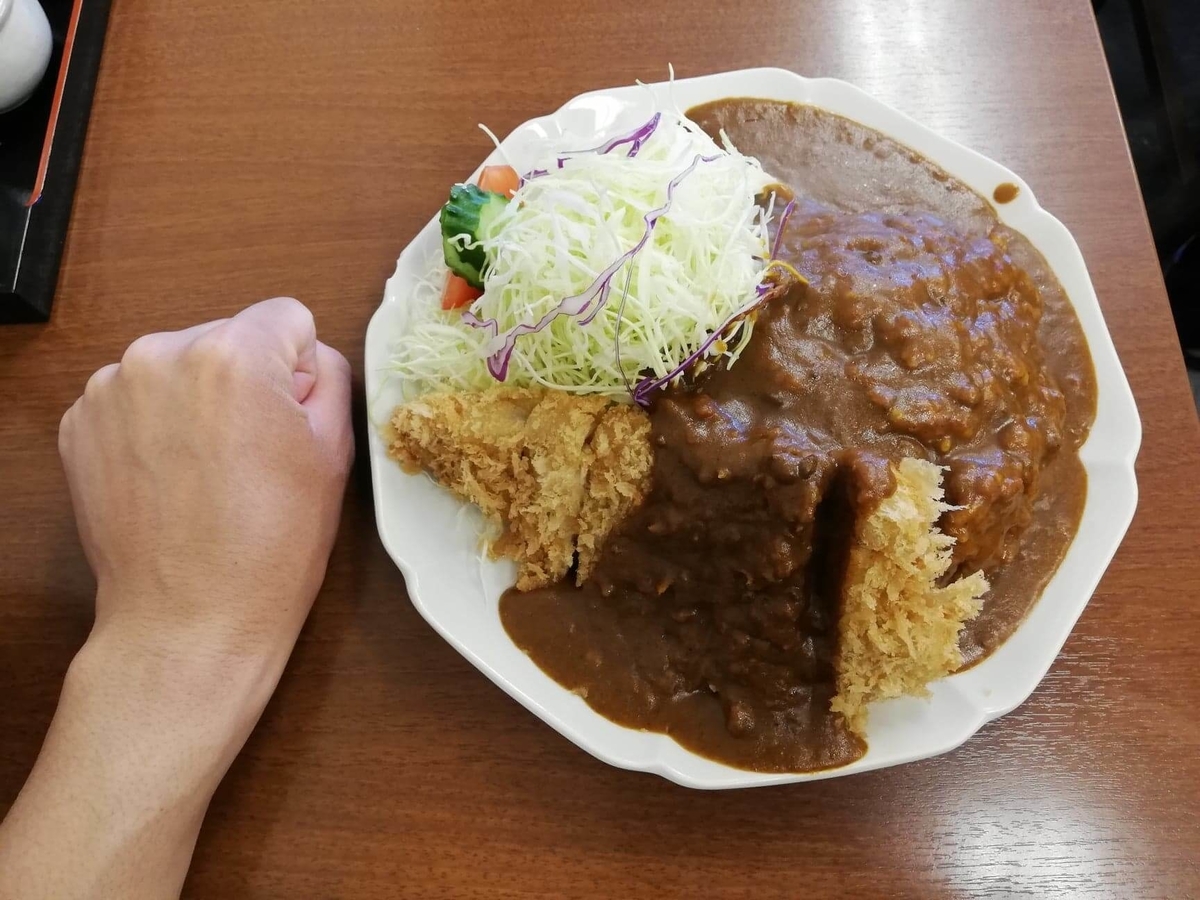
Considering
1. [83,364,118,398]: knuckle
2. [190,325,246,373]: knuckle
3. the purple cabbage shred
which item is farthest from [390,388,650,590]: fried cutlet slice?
[83,364,118,398]: knuckle

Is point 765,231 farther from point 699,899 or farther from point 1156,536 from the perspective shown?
point 699,899

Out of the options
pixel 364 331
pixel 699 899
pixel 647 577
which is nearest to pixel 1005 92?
pixel 647 577

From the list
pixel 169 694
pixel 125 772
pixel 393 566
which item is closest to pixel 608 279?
pixel 393 566

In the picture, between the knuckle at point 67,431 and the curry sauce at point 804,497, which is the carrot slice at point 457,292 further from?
the knuckle at point 67,431

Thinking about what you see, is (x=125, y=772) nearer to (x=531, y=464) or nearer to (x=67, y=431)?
(x=67, y=431)

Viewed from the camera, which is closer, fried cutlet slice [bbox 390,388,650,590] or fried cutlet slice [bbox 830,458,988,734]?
fried cutlet slice [bbox 830,458,988,734]

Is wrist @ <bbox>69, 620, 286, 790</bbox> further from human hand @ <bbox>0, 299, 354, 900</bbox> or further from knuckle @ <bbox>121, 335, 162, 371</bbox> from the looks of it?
knuckle @ <bbox>121, 335, 162, 371</bbox>
